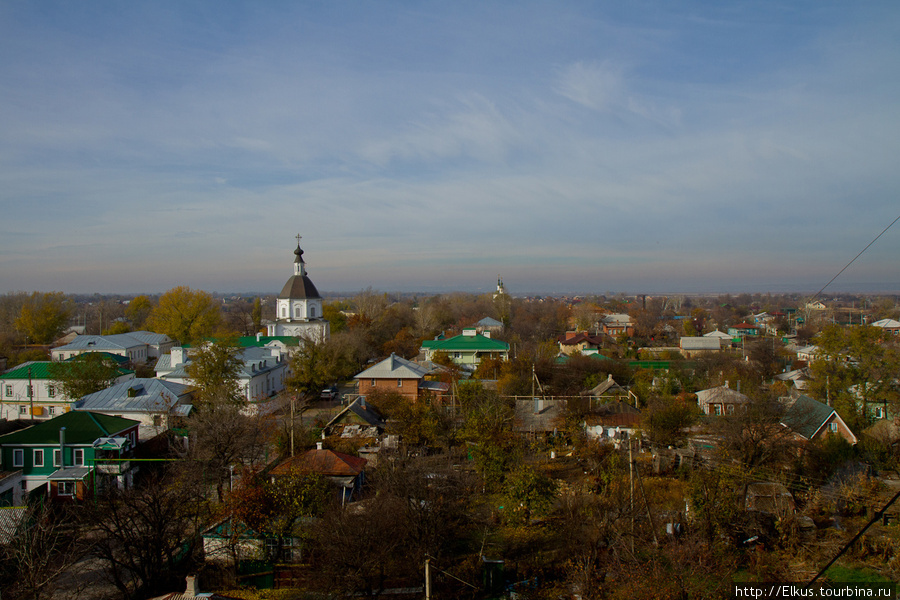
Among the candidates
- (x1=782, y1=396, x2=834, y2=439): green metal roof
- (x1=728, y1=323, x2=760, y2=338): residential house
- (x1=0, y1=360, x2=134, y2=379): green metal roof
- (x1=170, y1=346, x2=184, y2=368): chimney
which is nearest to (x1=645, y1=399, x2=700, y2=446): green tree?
(x1=782, y1=396, x2=834, y2=439): green metal roof

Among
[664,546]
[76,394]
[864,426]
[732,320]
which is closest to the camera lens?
[664,546]

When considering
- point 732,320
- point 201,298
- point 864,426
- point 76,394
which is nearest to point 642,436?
point 864,426

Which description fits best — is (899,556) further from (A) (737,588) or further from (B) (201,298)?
(B) (201,298)

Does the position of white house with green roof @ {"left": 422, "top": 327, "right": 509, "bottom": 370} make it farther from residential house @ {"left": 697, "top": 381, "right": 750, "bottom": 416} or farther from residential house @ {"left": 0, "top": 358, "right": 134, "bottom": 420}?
residential house @ {"left": 0, "top": 358, "right": 134, "bottom": 420}

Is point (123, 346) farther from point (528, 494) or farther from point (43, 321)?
point (528, 494)

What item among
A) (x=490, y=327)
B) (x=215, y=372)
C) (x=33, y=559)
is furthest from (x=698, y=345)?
(x=33, y=559)

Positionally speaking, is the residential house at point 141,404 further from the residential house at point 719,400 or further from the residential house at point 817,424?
the residential house at point 817,424
